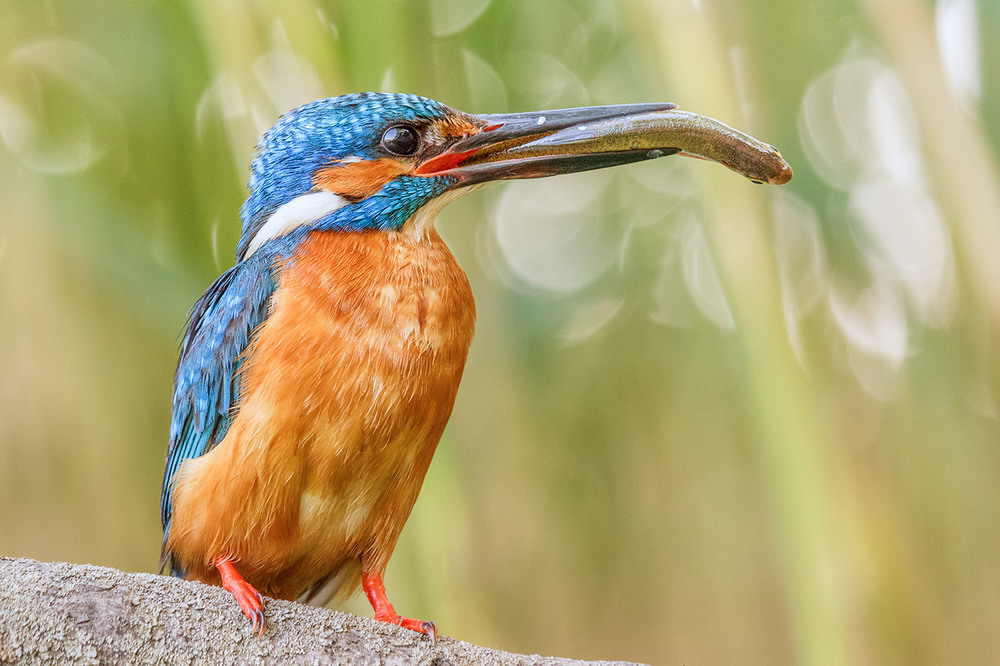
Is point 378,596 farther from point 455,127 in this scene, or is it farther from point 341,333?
point 455,127

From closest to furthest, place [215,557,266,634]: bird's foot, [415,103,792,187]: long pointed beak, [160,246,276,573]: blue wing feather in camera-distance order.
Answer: [215,557,266,634]: bird's foot, [415,103,792,187]: long pointed beak, [160,246,276,573]: blue wing feather

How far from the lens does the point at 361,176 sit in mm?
1600

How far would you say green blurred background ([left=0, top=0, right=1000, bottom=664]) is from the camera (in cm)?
Answer: 197

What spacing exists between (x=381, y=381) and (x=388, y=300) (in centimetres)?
15

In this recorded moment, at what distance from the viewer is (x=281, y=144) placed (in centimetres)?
168

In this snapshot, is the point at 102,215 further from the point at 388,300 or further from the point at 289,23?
the point at 388,300

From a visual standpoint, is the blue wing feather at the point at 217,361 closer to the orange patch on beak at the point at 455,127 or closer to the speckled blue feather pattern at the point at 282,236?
the speckled blue feather pattern at the point at 282,236

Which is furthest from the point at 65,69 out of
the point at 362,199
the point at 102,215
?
the point at 362,199

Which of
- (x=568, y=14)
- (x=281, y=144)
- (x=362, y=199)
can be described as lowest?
(x=362, y=199)

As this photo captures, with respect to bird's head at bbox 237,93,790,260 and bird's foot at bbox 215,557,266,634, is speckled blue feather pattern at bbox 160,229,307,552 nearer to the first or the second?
bird's head at bbox 237,93,790,260

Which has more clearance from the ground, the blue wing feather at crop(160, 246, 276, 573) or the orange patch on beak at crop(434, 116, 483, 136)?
the orange patch on beak at crop(434, 116, 483, 136)

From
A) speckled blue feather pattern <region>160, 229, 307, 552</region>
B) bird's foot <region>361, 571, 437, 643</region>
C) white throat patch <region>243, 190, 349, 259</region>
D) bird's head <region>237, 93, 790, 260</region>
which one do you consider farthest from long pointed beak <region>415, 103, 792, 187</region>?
bird's foot <region>361, 571, 437, 643</region>

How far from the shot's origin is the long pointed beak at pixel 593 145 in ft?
4.58

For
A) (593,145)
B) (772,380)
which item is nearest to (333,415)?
(593,145)
